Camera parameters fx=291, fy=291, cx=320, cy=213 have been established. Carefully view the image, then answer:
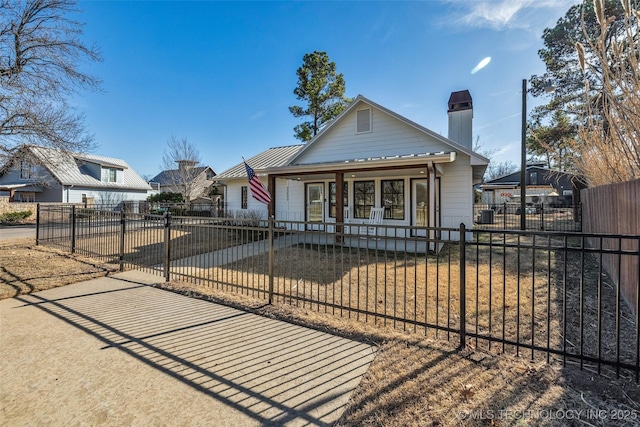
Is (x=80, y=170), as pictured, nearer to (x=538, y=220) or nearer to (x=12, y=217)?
(x=12, y=217)

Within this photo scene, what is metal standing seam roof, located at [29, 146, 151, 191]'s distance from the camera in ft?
28.4

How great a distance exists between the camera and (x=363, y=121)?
12758 mm

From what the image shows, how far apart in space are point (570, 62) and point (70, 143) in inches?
861

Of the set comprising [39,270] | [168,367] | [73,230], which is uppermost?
[73,230]

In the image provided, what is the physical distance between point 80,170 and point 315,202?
2954 cm

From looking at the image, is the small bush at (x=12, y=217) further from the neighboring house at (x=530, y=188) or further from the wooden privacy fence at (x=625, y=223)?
the neighboring house at (x=530, y=188)

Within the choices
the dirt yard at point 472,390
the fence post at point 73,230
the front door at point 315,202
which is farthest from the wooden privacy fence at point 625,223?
the fence post at point 73,230

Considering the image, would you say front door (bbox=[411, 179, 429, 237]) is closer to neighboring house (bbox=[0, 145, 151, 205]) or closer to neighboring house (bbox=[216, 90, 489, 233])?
neighboring house (bbox=[216, 90, 489, 233])

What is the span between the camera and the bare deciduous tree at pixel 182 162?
29.9 meters

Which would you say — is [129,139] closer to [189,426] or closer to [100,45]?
[100,45]

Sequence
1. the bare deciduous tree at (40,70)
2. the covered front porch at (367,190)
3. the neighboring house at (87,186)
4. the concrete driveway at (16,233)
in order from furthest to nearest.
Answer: the neighboring house at (87,186) → the concrete driveway at (16,233) → the covered front porch at (367,190) → the bare deciduous tree at (40,70)

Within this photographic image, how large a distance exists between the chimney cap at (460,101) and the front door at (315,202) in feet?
25.7

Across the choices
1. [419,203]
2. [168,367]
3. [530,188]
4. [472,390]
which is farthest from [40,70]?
[530,188]

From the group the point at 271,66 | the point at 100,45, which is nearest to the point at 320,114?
the point at 271,66
